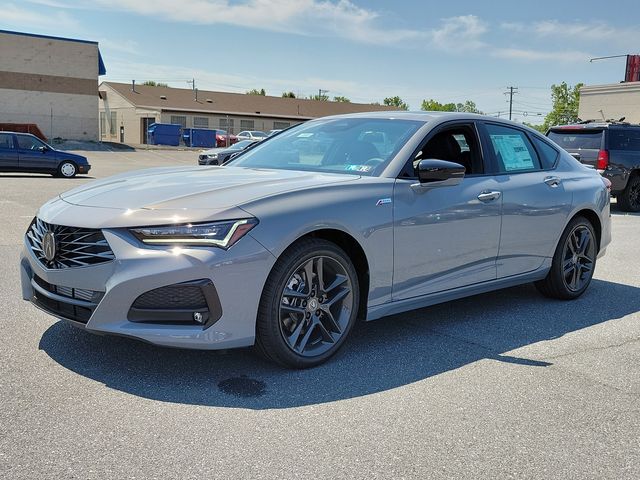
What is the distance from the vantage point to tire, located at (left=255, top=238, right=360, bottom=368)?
3.82 meters

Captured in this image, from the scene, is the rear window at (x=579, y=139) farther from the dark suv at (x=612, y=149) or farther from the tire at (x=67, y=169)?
the tire at (x=67, y=169)

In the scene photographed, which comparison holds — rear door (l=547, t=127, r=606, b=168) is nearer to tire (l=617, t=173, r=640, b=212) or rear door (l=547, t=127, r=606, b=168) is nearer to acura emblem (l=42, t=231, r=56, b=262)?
tire (l=617, t=173, r=640, b=212)

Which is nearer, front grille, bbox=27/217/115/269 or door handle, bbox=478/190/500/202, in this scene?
front grille, bbox=27/217/115/269

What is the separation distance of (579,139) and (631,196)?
1820 millimetres

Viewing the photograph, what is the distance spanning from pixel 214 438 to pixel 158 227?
117 cm

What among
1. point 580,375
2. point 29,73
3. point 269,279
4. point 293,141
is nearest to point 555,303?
point 580,375

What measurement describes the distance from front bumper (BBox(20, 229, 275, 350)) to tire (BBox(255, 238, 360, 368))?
0.35ft

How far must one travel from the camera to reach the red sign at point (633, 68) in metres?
44.7

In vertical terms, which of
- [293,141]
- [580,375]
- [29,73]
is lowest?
[580,375]

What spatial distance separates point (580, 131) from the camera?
14102mm

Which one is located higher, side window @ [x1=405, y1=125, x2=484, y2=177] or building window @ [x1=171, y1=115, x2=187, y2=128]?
building window @ [x1=171, y1=115, x2=187, y2=128]

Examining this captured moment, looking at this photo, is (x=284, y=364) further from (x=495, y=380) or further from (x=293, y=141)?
(x=293, y=141)

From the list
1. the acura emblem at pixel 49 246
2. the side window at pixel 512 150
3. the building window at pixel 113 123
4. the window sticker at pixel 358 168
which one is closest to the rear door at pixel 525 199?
the side window at pixel 512 150

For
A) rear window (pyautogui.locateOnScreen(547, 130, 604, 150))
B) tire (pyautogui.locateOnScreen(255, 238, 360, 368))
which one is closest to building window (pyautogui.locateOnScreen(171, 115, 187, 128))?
rear window (pyautogui.locateOnScreen(547, 130, 604, 150))
